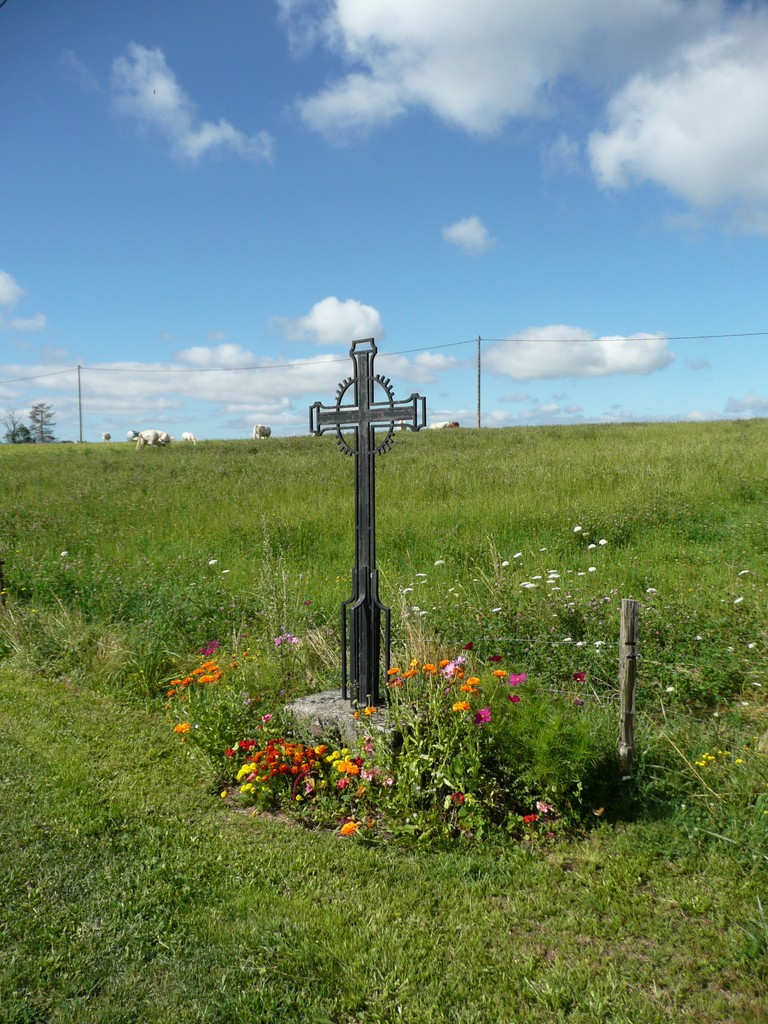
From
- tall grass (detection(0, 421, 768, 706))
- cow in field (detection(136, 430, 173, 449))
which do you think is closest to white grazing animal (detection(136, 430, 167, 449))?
cow in field (detection(136, 430, 173, 449))

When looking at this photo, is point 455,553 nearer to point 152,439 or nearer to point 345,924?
point 345,924

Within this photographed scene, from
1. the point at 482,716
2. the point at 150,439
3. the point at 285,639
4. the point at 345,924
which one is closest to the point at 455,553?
the point at 285,639

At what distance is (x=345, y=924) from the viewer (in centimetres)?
350

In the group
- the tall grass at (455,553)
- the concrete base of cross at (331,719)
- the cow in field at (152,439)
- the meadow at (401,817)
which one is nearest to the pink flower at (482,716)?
the meadow at (401,817)

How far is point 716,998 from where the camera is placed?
3.04 m

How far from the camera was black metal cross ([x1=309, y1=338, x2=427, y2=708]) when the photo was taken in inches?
218

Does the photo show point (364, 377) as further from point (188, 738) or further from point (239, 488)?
point (239, 488)

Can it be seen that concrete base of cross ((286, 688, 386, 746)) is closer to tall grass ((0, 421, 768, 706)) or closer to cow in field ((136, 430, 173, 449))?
tall grass ((0, 421, 768, 706))

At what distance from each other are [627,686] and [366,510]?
7.21ft

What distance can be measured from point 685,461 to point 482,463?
5056mm

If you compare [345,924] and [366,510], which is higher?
[366,510]

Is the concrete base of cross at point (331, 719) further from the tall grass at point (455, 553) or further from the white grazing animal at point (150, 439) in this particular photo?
the white grazing animal at point (150, 439)

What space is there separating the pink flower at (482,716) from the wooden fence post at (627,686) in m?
0.87

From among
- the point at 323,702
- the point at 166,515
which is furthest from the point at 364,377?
the point at 166,515
